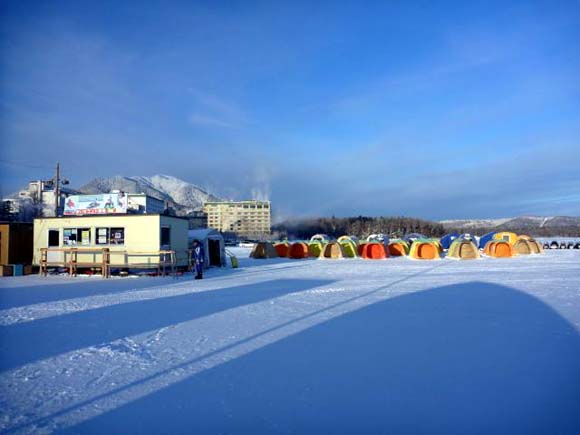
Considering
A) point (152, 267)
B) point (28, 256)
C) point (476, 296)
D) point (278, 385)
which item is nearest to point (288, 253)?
point (152, 267)

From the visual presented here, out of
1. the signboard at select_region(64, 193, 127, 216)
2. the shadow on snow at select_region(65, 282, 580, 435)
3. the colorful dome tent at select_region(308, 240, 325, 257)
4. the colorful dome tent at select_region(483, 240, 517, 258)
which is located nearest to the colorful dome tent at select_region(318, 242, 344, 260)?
the colorful dome tent at select_region(308, 240, 325, 257)

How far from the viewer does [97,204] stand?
880 inches

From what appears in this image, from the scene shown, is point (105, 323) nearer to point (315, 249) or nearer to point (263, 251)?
point (263, 251)

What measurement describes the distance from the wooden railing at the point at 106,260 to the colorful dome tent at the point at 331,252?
49.9 feet

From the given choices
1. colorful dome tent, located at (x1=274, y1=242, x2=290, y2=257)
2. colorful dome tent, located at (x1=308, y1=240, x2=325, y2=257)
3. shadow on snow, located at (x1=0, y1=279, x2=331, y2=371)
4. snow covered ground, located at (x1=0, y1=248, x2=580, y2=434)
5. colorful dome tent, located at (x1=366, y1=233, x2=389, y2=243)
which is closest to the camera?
snow covered ground, located at (x1=0, y1=248, x2=580, y2=434)

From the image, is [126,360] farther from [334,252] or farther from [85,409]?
[334,252]

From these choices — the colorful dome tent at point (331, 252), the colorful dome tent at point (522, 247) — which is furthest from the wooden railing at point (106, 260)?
the colorful dome tent at point (522, 247)

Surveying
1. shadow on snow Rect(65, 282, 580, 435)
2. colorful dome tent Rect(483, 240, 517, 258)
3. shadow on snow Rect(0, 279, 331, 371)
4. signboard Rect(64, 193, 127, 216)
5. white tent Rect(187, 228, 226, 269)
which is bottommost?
shadow on snow Rect(65, 282, 580, 435)

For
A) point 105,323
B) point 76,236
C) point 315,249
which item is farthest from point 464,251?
point 105,323

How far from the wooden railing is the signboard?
2.27m

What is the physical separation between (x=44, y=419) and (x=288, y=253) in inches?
1263

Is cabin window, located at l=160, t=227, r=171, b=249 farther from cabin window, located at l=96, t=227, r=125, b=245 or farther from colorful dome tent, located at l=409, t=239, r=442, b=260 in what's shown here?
colorful dome tent, located at l=409, t=239, r=442, b=260

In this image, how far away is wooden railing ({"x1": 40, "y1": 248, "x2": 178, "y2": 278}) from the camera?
19.7m

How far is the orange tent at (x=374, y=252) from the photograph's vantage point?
1342 inches
